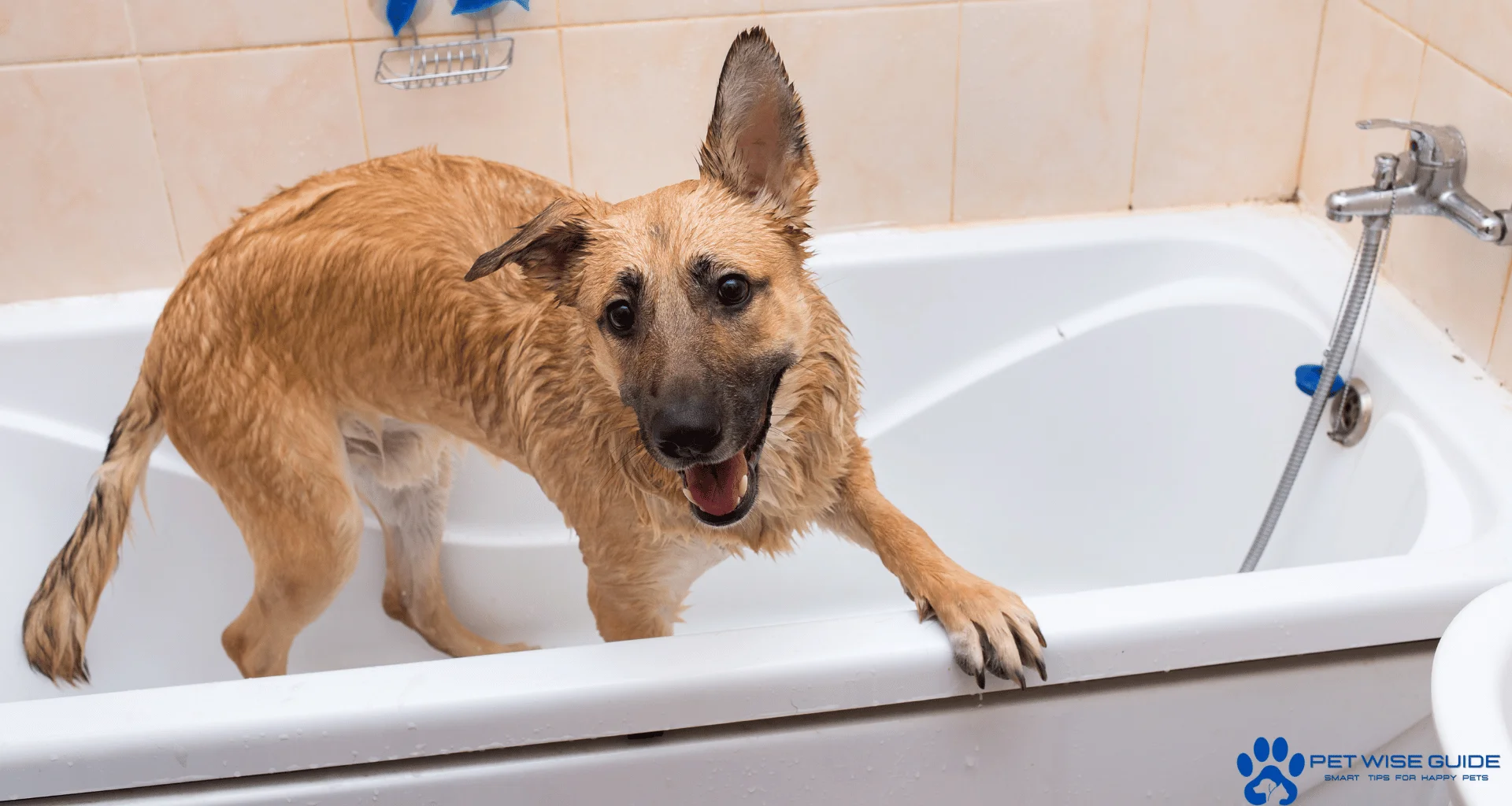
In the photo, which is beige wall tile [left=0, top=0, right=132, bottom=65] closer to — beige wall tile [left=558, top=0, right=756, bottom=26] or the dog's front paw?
beige wall tile [left=558, top=0, right=756, bottom=26]

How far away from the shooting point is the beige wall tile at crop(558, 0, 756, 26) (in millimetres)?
2383

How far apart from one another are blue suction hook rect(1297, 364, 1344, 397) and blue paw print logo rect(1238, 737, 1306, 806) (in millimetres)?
788

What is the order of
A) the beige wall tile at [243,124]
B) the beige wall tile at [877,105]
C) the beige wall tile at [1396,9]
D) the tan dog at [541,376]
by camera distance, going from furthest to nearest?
the beige wall tile at [877,105] < the beige wall tile at [243,124] < the beige wall tile at [1396,9] < the tan dog at [541,376]

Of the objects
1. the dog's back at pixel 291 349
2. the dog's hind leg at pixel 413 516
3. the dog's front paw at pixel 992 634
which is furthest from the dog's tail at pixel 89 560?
the dog's front paw at pixel 992 634

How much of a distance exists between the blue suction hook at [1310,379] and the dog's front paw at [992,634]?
1.02 metres

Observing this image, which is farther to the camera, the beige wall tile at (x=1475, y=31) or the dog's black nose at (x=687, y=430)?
the beige wall tile at (x=1475, y=31)

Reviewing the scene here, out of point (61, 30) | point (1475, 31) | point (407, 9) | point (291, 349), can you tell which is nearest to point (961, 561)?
point (1475, 31)

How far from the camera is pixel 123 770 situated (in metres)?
1.51

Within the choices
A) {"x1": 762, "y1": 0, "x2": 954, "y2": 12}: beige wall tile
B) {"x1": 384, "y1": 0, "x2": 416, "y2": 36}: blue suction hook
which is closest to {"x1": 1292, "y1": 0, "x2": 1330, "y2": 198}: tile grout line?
{"x1": 762, "y1": 0, "x2": 954, "y2": 12}: beige wall tile

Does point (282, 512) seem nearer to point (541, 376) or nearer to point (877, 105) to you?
point (541, 376)

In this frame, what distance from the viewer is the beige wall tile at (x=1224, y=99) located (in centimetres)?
254

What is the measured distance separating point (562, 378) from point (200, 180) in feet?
3.89

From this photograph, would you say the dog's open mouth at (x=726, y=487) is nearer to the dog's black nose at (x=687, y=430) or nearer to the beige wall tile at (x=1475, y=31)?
the dog's black nose at (x=687, y=430)

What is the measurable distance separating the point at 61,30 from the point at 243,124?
35 cm
